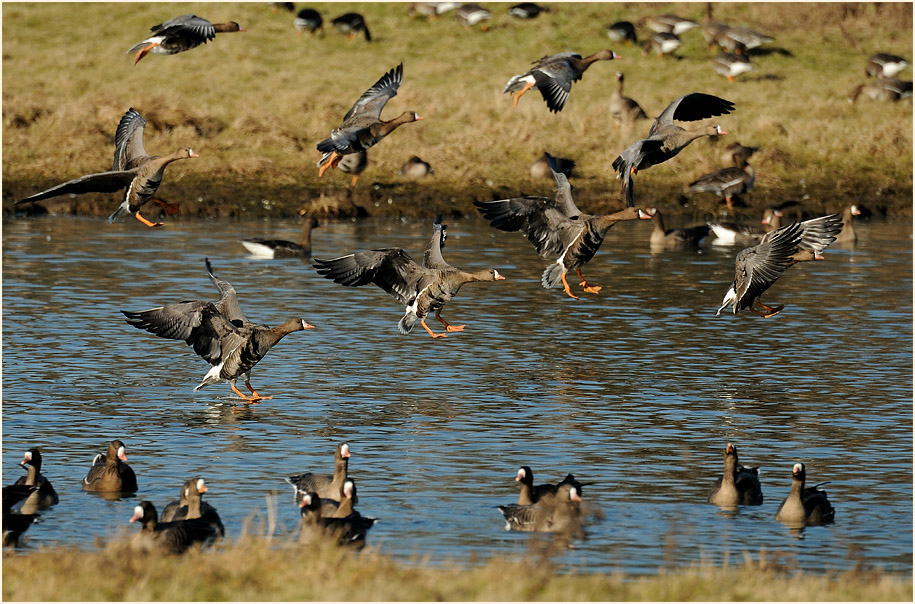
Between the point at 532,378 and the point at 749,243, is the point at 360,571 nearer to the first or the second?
the point at 532,378

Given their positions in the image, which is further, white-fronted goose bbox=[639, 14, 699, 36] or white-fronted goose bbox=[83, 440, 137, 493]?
white-fronted goose bbox=[639, 14, 699, 36]

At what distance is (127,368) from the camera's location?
22203 mm

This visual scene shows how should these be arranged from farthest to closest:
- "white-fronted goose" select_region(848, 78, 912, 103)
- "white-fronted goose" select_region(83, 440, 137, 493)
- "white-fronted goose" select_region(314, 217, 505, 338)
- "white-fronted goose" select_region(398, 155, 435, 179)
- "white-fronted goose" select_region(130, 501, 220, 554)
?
"white-fronted goose" select_region(848, 78, 912, 103), "white-fronted goose" select_region(398, 155, 435, 179), "white-fronted goose" select_region(314, 217, 505, 338), "white-fronted goose" select_region(83, 440, 137, 493), "white-fronted goose" select_region(130, 501, 220, 554)

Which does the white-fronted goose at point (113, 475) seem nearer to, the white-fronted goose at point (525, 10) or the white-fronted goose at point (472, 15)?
the white-fronted goose at point (472, 15)

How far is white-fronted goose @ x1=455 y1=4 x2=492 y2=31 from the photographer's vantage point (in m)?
53.2

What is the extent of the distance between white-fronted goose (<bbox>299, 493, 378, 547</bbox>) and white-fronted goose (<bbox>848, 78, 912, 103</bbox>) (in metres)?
39.2

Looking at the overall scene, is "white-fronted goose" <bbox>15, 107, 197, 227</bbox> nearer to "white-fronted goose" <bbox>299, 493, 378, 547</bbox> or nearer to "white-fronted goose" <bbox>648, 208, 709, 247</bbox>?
"white-fronted goose" <bbox>299, 493, 378, 547</bbox>

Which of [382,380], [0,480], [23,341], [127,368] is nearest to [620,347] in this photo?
[382,380]

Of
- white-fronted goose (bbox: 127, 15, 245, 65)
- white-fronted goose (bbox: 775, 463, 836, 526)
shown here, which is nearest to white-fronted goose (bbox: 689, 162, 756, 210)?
white-fronted goose (bbox: 127, 15, 245, 65)

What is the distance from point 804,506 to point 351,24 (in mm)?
40811

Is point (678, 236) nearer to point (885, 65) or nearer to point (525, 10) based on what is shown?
point (885, 65)

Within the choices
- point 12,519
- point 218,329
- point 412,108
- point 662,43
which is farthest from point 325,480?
point 662,43

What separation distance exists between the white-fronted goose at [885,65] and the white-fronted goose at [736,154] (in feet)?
34.9

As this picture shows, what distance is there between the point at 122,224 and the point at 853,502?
Result: 93.4 feet
